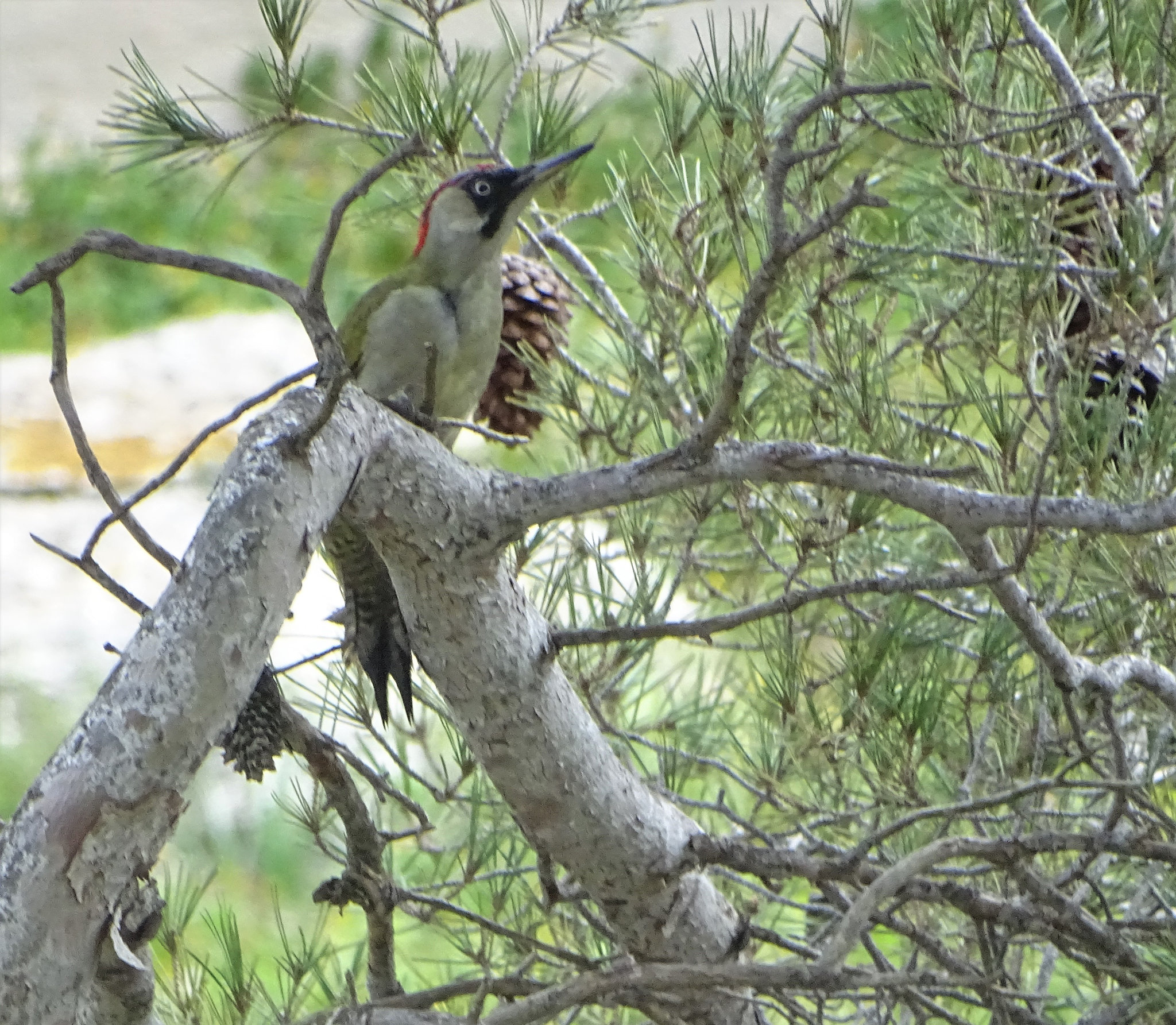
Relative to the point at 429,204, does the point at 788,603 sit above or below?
below

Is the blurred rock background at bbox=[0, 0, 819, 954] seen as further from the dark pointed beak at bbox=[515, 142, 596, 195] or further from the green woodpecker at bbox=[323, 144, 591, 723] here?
the dark pointed beak at bbox=[515, 142, 596, 195]

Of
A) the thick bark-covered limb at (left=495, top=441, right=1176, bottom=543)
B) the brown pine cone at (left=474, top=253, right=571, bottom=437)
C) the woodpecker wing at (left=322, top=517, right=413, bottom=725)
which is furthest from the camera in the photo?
the brown pine cone at (left=474, top=253, right=571, bottom=437)

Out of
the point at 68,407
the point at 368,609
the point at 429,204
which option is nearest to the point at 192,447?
the point at 68,407

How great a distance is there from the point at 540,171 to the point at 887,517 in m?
0.32

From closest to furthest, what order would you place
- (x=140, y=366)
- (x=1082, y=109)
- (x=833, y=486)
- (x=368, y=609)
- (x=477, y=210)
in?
(x=833, y=486), (x=1082, y=109), (x=368, y=609), (x=477, y=210), (x=140, y=366)

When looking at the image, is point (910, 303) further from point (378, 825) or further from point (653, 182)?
point (378, 825)

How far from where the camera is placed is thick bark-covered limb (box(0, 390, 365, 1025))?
38cm

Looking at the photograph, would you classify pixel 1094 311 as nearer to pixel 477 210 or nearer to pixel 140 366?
pixel 477 210

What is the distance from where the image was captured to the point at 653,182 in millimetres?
1003

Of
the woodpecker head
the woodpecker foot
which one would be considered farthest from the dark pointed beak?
the woodpecker foot

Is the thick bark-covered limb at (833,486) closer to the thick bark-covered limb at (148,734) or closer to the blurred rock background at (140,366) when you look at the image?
the thick bark-covered limb at (148,734)

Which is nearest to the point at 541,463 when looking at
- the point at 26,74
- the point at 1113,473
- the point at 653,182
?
the point at 653,182

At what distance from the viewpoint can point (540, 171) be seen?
90 cm

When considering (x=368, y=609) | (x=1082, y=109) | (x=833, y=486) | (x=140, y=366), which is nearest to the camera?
(x=833, y=486)
